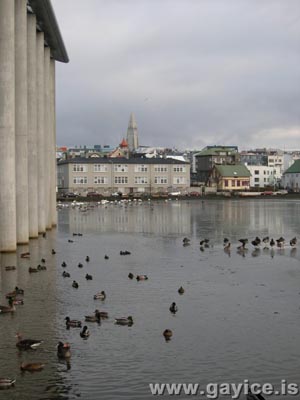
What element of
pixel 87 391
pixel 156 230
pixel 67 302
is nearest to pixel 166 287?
pixel 67 302

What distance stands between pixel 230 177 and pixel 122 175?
31.8 m

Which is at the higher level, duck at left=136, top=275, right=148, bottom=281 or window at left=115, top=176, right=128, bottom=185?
window at left=115, top=176, right=128, bottom=185

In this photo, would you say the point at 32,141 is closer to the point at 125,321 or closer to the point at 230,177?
the point at 125,321

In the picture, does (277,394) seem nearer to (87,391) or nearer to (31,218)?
(87,391)

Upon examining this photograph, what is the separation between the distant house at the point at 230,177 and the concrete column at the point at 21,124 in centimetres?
12403

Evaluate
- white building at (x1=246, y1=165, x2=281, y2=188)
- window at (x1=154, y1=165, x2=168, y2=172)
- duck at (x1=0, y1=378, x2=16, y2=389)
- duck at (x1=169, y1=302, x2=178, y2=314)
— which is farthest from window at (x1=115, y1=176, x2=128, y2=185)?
duck at (x1=0, y1=378, x2=16, y2=389)

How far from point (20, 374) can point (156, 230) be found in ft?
135

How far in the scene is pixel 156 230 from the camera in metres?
54.8

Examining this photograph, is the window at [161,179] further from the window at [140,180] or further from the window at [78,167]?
the window at [78,167]

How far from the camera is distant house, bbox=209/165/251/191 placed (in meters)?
160

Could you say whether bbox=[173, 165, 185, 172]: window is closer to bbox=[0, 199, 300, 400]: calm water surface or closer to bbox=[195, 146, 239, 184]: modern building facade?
bbox=[195, 146, 239, 184]: modern building facade

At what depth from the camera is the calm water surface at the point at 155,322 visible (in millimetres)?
13672

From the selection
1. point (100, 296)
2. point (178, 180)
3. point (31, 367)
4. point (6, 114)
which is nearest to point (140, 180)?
point (178, 180)

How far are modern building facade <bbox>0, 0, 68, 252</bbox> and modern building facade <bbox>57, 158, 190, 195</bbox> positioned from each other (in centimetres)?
8372
